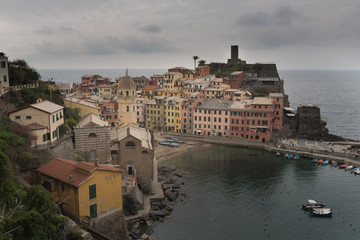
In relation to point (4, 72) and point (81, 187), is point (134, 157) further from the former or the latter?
point (4, 72)

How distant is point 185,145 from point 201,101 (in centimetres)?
1454

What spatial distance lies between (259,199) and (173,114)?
42.1 meters

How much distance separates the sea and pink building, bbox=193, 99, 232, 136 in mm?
10125

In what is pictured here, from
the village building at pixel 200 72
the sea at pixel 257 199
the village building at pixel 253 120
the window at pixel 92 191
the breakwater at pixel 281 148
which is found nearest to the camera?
the window at pixel 92 191

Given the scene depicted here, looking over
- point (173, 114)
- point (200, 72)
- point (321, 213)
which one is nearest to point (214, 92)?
point (173, 114)

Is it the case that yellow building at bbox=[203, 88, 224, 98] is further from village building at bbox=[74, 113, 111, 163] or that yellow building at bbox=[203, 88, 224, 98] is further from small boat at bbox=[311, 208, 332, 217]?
village building at bbox=[74, 113, 111, 163]

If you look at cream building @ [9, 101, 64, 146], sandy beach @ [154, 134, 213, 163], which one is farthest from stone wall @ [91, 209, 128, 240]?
sandy beach @ [154, 134, 213, 163]

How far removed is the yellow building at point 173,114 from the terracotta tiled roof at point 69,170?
51678 mm

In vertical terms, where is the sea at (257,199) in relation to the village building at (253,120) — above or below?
below

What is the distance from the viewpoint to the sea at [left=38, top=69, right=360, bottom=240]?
36.1 meters

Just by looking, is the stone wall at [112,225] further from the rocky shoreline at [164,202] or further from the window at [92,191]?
the window at [92,191]

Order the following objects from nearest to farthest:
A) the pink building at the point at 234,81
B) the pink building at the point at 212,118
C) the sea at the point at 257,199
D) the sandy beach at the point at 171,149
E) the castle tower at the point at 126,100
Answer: the sea at the point at 257,199
the castle tower at the point at 126,100
the sandy beach at the point at 171,149
the pink building at the point at 212,118
the pink building at the point at 234,81

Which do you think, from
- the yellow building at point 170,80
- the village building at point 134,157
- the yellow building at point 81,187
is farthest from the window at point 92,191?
the yellow building at point 170,80

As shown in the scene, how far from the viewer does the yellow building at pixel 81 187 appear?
92.4ft
